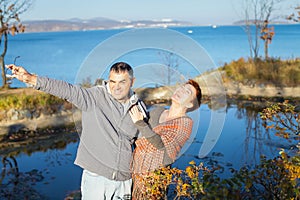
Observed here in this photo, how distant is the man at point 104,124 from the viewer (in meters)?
2.35

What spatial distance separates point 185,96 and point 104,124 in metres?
0.56

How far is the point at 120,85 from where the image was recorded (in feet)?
7.78

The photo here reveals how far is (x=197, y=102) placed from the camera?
8.27 feet

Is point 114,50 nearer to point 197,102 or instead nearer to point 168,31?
point 168,31

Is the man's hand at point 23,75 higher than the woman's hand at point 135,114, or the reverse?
the man's hand at point 23,75

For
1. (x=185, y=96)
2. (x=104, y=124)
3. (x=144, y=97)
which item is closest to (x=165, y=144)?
(x=185, y=96)

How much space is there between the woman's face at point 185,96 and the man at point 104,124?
10.5 inches

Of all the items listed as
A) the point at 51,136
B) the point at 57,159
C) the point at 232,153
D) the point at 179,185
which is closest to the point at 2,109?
the point at 51,136

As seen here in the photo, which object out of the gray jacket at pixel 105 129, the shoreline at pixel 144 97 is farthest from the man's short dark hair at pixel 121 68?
the shoreline at pixel 144 97

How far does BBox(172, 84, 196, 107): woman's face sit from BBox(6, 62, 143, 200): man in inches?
10.5

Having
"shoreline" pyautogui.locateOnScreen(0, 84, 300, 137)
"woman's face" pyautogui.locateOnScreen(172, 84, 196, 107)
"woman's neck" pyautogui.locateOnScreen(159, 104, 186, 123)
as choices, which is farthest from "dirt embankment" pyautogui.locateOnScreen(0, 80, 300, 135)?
"woman's neck" pyautogui.locateOnScreen(159, 104, 186, 123)

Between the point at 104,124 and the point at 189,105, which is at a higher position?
the point at 189,105

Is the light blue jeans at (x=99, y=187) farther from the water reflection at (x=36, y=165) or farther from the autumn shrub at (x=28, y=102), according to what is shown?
the autumn shrub at (x=28, y=102)

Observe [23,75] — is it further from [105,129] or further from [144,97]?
[144,97]
